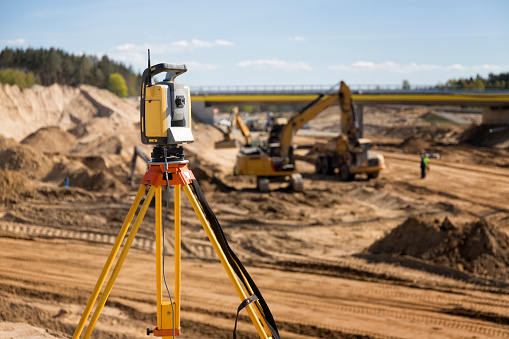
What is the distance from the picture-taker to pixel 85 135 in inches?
1455

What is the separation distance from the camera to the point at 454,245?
12461 mm

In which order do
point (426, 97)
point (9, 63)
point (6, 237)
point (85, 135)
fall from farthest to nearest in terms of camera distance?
1. point (9, 63)
2. point (426, 97)
3. point (85, 135)
4. point (6, 237)

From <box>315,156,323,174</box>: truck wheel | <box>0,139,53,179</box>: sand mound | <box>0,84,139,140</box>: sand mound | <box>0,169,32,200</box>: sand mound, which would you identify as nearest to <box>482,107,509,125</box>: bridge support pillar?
<box>315,156,323,174</box>: truck wheel

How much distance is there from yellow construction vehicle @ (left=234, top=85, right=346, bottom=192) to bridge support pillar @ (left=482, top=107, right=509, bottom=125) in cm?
2876

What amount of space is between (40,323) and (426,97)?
141ft

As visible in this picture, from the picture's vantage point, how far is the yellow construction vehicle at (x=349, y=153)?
75.6ft

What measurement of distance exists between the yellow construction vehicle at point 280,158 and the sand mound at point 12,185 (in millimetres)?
8138

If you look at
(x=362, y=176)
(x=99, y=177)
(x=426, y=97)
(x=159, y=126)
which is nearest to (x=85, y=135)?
(x=99, y=177)

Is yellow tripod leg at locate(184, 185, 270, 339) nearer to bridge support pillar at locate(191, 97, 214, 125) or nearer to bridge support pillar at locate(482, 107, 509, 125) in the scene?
bridge support pillar at locate(482, 107, 509, 125)

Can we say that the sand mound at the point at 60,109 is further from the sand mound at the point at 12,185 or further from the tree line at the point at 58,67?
the tree line at the point at 58,67

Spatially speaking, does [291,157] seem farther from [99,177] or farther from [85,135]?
[85,135]

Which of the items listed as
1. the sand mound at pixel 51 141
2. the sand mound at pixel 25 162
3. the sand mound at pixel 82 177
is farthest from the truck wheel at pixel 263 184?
the sand mound at pixel 51 141

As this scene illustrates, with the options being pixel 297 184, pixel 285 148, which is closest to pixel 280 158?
pixel 285 148

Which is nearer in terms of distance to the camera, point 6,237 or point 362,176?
point 6,237
